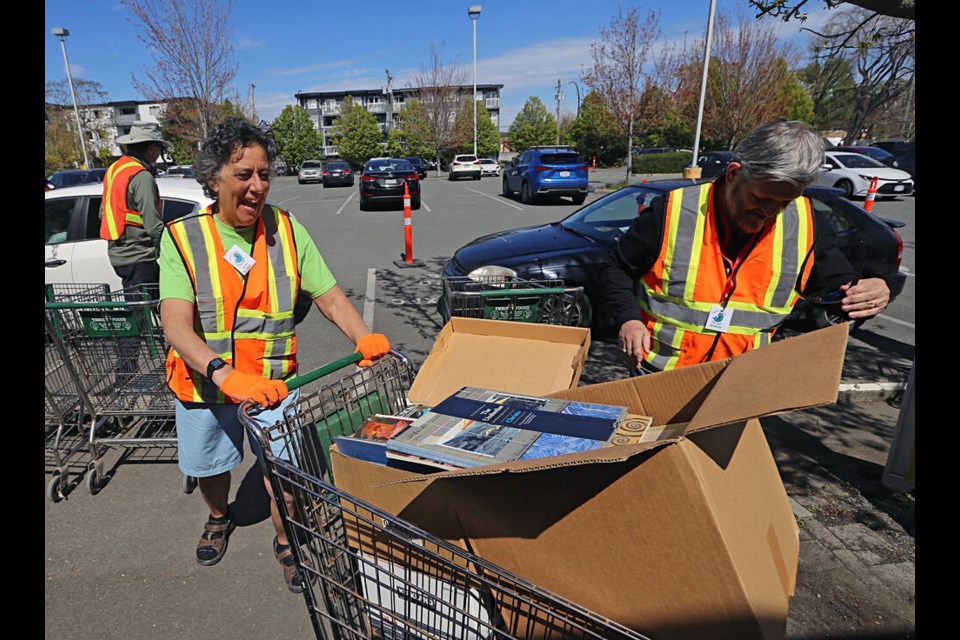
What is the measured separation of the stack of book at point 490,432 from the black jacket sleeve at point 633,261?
0.77 m

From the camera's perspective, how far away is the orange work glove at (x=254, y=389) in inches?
73.1

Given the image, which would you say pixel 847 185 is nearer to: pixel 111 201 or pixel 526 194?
pixel 526 194

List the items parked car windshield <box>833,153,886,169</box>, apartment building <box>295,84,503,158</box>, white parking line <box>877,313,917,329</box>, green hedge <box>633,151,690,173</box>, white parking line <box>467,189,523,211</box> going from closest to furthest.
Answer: white parking line <box>877,313,917,329</box>
white parking line <box>467,189,523,211</box>
parked car windshield <box>833,153,886,169</box>
green hedge <box>633,151,690,173</box>
apartment building <box>295,84,503,158</box>

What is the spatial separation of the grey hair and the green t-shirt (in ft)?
6.08

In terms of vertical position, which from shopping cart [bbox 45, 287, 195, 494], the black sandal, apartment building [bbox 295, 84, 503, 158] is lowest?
the black sandal

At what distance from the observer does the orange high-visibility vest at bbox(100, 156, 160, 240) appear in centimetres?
457

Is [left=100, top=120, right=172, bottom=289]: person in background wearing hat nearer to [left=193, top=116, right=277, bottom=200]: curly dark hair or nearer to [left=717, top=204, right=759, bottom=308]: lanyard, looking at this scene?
[left=193, top=116, right=277, bottom=200]: curly dark hair

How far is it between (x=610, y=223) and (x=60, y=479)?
17.9ft

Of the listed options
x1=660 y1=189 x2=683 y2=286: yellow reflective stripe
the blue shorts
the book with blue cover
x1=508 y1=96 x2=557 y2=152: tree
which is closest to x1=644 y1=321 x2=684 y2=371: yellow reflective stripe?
x1=660 y1=189 x2=683 y2=286: yellow reflective stripe

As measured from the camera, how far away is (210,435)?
2559 mm

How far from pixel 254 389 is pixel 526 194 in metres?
17.8

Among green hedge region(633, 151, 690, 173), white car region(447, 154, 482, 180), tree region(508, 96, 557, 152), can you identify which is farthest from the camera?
tree region(508, 96, 557, 152)

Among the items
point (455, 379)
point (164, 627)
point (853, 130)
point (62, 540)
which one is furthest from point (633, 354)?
point (853, 130)

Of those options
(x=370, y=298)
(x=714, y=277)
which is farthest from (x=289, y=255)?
(x=370, y=298)
